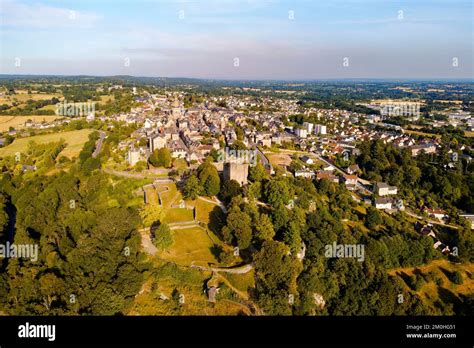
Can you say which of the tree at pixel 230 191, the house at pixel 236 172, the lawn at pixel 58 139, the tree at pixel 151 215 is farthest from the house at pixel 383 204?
the lawn at pixel 58 139

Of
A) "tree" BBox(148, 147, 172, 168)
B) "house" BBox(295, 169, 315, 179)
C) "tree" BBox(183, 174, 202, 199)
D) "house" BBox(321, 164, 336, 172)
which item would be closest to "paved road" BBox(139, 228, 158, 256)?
"tree" BBox(183, 174, 202, 199)

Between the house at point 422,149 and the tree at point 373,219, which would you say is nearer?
the tree at point 373,219

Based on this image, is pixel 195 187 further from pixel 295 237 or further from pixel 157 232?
pixel 295 237

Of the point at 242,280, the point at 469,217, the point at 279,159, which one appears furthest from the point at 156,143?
the point at 469,217

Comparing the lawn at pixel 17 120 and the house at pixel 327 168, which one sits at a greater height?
the lawn at pixel 17 120

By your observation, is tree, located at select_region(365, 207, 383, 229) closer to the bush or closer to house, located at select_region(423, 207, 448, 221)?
the bush

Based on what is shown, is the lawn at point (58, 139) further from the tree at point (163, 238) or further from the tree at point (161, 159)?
the tree at point (163, 238)

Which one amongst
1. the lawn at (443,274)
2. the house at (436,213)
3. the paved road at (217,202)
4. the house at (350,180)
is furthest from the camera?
the house at (350,180)
